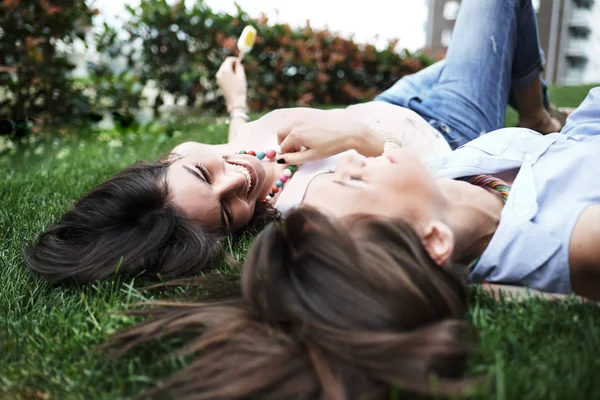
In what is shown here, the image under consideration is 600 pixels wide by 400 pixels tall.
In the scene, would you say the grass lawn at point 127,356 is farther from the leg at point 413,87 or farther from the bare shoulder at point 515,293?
the leg at point 413,87

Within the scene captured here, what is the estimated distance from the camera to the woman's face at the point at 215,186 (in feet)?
5.93

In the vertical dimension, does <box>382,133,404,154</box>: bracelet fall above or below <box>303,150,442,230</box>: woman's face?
A: below

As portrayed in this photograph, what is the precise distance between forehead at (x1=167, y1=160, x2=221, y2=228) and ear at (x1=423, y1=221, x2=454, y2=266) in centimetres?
85

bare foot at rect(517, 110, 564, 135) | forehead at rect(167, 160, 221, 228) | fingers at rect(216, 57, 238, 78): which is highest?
fingers at rect(216, 57, 238, 78)

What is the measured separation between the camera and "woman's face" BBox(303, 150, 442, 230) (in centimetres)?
129

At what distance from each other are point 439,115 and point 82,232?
1.78 m

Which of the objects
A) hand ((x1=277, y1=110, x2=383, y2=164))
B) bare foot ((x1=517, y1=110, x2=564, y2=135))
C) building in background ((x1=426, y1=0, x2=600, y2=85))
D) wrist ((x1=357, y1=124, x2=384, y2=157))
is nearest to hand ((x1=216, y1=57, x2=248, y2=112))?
hand ((x1=277, y1=110, x2=383, y2=164))

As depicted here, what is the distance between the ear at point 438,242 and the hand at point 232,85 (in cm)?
201

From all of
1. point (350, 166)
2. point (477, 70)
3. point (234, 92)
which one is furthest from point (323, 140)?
point (234, 92)

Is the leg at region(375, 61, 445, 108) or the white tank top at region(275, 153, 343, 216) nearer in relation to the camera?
the white tank top at region(275, 153, 343, 216)

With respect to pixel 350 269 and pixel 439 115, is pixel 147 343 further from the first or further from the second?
pixel 439 115

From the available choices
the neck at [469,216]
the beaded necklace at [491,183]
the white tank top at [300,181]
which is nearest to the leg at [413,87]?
the white tank top at [300,181]

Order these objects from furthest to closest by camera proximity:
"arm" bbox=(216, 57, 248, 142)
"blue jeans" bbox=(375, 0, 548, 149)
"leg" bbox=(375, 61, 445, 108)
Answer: "arm" bbox=(216, 57, 248, 142)
"leg" bbox=(375, 61, 445, 108)
"blue jeans" bbox=(375, 0, 548, 149)

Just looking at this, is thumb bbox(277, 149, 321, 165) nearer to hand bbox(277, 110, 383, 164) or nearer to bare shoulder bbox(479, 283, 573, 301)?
hand bbox(277, 110, 383, 164)
